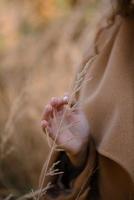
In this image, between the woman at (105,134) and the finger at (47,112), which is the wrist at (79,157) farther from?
the finger at (47,112)

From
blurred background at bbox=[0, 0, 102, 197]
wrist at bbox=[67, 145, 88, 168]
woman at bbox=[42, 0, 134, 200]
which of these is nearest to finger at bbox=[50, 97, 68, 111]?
woman at bbox=[42, 0, 134, 200]

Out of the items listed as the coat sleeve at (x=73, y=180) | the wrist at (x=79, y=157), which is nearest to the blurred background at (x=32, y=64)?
the coat sleeve at (x=73, y=180)

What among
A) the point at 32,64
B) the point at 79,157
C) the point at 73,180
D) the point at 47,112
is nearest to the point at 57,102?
the point at 47,112

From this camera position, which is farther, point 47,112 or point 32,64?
point 32,64

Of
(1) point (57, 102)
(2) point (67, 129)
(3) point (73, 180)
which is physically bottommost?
(3) point (73, 180)

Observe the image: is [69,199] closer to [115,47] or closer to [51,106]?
[51,106]

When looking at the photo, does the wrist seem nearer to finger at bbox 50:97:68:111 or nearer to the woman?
the woman

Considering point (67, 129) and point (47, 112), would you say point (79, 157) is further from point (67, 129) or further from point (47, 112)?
point (47, 112)

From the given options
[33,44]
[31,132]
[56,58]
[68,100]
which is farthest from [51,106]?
[33,44]
